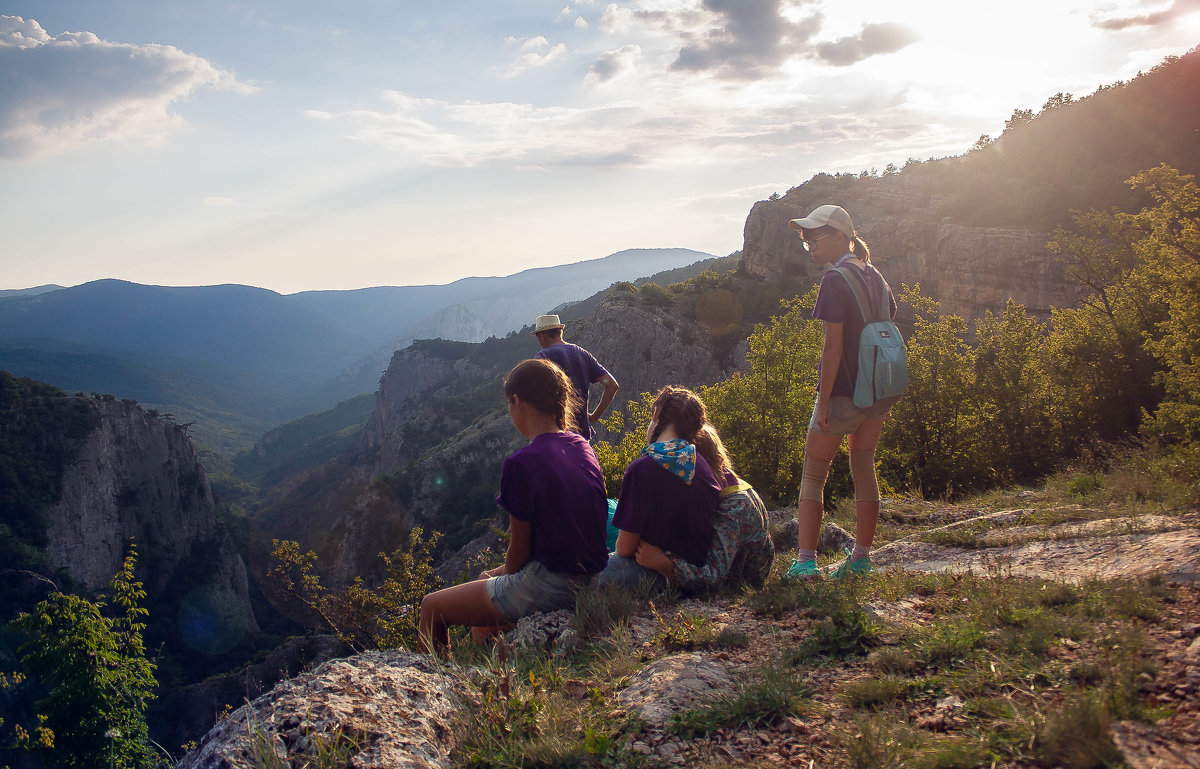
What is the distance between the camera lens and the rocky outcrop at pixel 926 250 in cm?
4169

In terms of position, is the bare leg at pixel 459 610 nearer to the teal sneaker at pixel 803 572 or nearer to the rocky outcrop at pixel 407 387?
the teal sneaker at pixel 803 572

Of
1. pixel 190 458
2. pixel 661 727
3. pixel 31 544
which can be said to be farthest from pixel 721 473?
pixel 190 458

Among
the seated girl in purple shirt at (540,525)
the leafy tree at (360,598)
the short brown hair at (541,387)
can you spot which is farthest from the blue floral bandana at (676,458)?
the leafy tree at (360,598)

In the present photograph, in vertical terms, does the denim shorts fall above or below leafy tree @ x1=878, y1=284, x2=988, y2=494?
above

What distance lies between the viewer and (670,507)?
4.03 metres

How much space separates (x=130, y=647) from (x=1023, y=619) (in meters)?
13.7

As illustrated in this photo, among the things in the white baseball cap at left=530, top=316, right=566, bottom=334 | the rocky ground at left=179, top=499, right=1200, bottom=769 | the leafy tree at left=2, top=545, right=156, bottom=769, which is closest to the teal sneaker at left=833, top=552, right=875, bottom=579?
the rocky ground at left=179, top=499, right=1200, bottom=769

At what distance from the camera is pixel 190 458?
8175 cm

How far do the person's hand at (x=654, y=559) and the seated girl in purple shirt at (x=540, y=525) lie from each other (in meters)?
0.32

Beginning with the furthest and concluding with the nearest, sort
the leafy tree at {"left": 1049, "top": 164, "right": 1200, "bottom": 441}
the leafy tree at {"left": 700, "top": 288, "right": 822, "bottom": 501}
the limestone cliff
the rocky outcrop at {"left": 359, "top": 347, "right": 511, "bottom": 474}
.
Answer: the rocky outcrop at {"left": 359, "top": 347, "right": 511, "bottom": 474}, the limestone cliff, the leafy tree at {"left": 700, "top": 288, "right": 822, "bottom": 501}, the leafy tree at {"left": 1049, "top": 164, "right": 1200, "bottom": 441}

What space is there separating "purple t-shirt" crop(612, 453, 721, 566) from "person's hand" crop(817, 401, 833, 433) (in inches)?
34.0

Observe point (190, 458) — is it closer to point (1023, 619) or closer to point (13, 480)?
point (13, 480)

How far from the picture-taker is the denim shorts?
377 centimetres

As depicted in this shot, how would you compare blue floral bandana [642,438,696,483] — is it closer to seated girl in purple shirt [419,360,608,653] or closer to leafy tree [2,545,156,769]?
seated girl in purple shirt [419,360,608,653]
